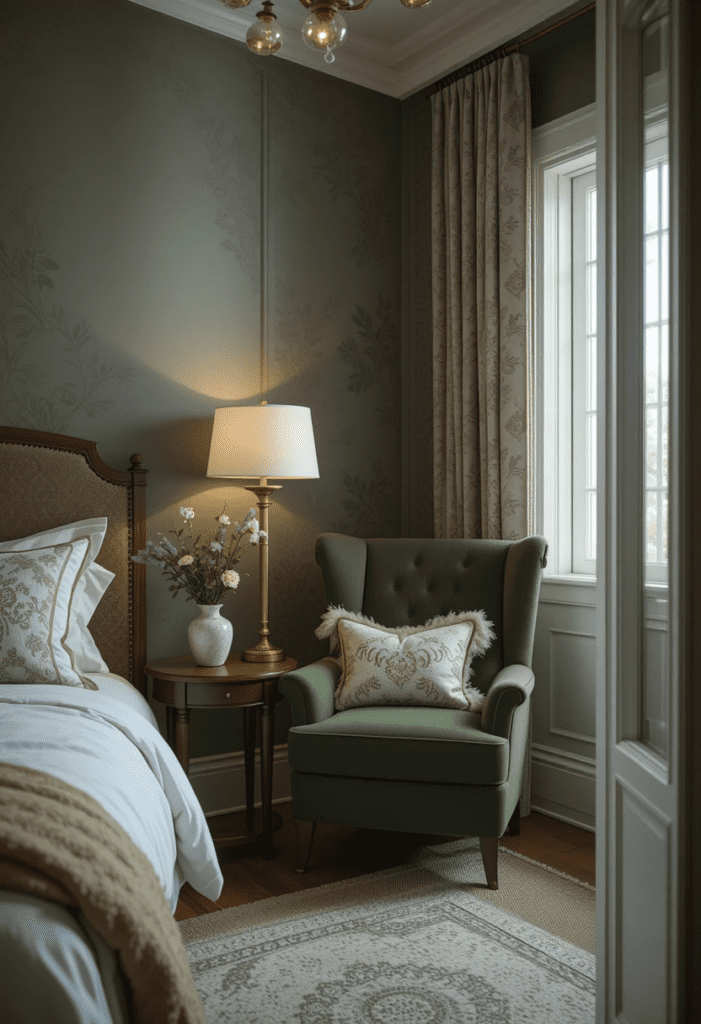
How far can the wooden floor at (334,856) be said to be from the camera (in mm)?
2619

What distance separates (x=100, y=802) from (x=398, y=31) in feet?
10.8

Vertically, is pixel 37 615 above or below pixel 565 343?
below

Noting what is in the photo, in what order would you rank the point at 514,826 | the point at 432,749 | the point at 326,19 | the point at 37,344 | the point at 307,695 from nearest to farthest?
the point at 326,19
the point at 432,749
the point at 307,695
the point at 37,344
the point at 514,826

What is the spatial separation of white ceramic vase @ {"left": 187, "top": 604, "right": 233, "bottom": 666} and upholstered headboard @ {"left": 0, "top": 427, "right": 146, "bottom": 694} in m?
0.24

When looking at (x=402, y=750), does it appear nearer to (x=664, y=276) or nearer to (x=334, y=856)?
(x=334, y=856)

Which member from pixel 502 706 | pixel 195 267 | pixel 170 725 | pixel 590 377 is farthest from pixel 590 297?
pixel 170 725

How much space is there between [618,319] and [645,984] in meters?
1.13

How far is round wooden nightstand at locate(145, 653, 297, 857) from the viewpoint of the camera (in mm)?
2832

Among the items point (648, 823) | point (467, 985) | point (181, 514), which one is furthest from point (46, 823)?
point (181, 514)

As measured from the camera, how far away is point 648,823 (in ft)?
4.44

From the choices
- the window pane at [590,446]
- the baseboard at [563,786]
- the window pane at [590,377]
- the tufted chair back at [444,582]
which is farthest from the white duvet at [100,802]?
the window pane at [590,377]

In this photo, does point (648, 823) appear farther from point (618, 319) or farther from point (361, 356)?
point (361, 356)

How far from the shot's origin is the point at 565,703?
10.7ft

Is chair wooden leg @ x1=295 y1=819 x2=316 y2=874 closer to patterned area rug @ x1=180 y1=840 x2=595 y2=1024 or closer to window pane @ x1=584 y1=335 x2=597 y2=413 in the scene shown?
patterned area rug @ x1=180 y1=840 x2=595 y2=1024
